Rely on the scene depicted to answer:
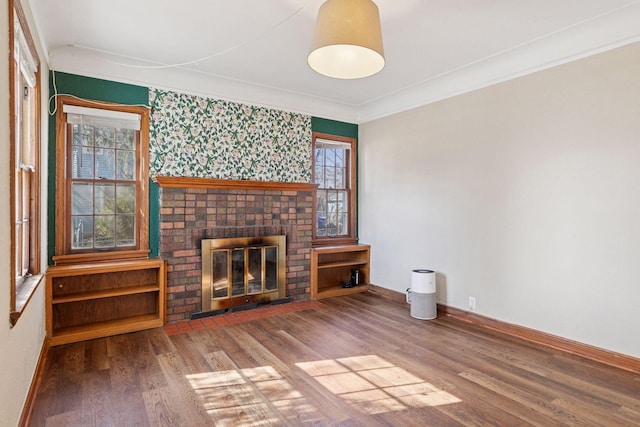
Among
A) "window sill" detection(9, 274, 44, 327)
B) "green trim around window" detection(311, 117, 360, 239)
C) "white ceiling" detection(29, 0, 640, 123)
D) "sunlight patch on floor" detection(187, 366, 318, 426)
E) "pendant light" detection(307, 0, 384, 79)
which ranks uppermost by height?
"white ceiling" detection(29, 0, 640, 123)

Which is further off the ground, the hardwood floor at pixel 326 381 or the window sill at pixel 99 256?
A: the window sill at pixel 99 256

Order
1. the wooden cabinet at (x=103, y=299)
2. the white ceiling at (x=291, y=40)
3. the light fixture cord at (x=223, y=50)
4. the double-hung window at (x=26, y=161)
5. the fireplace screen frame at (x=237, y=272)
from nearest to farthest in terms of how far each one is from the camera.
Result: the double-hung window at (x=26, y=161) < the white ceiling at (x=291, y=40) < the light fixture cord at (x=223, y=50) < the wooden cabinet at (x=103, y=299) < the fireplace screen frame at (x=237, y=272)

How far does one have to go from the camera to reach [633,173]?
9.29 feet

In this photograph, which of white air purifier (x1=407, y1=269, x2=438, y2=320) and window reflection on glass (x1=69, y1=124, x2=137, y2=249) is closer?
window reflection on glass (x1=69, y1=124, x2=137, y2=249)

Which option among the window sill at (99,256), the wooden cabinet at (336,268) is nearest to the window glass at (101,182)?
the window sill at (99,256)

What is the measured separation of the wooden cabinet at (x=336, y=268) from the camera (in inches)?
197

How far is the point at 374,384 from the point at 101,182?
341 cm

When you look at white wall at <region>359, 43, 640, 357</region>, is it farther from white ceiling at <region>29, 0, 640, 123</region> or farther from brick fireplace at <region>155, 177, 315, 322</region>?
brick fireplace at <region>155, 177, 315, 322</region>

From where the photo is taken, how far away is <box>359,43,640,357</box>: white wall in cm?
290

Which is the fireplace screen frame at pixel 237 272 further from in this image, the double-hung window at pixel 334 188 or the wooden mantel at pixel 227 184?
the double-hung window at pixel 334 188

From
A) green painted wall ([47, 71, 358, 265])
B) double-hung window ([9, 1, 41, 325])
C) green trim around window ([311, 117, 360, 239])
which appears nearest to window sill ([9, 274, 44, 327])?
double-hung window ([9, 1, 41, 325])

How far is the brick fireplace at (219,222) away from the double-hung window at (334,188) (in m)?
0.43

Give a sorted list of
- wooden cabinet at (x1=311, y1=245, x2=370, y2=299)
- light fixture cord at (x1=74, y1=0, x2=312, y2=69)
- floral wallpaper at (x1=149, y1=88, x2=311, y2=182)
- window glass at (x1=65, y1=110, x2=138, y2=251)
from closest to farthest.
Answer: light fixture cord at (x1=74, y1=0, x2=312, y2=69)
window glass at (x1=65, y1=110, x2=138, y2=251)
floral wallpaper at (x1=149, y1=88, x2=311, y2=182)
wooden cabinet at (x1=311, y1=245, x2=370, y2=299)

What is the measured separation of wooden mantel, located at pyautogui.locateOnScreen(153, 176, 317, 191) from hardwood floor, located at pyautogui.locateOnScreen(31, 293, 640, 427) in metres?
1.61
